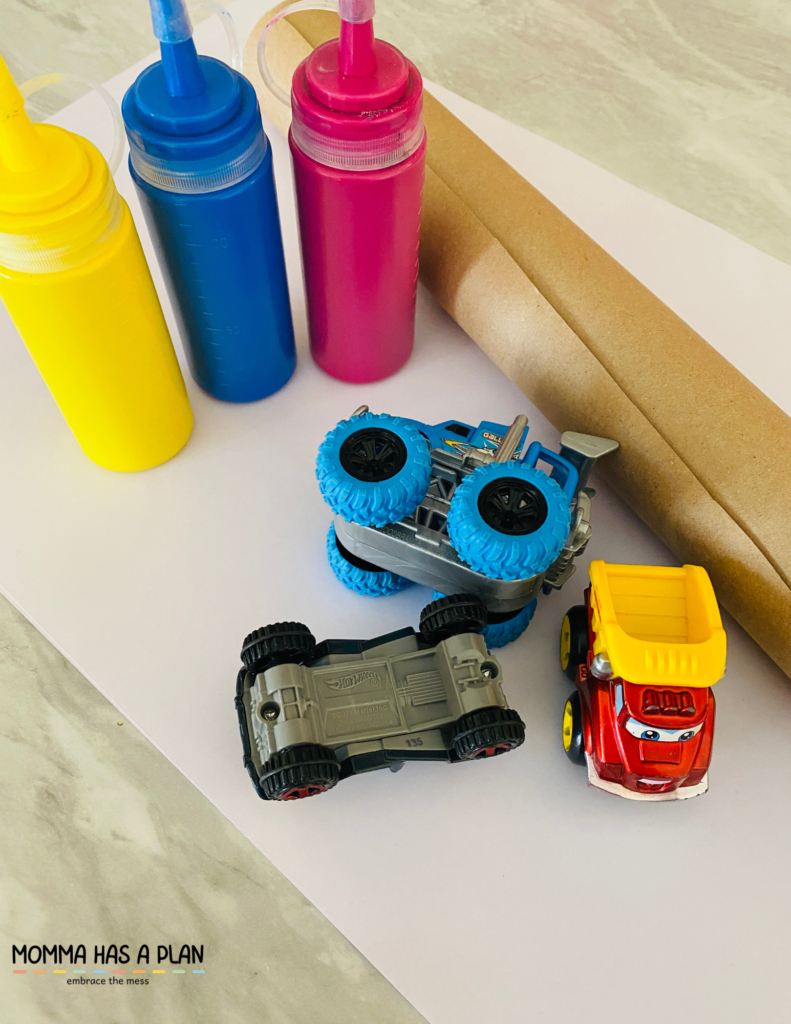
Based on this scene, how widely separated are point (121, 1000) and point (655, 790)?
424 millimetres

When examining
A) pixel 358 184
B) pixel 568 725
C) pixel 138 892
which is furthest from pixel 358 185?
pixel 138 892

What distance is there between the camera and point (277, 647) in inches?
24.0

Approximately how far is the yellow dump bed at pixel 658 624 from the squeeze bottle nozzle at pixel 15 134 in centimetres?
48

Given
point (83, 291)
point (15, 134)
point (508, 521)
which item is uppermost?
point (15, 134)

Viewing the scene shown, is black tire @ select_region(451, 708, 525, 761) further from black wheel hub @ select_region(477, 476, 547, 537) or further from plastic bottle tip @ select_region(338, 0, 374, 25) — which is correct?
plastic bottle tip @ select_region(338, 0, 374, 25)

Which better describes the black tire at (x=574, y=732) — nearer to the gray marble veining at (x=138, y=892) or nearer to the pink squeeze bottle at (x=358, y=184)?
the gray marble veining at (x=138, y=892)

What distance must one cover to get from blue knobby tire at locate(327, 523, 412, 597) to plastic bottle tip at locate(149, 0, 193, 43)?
38 centimetres

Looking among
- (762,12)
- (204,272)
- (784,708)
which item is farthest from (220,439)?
(762,12)

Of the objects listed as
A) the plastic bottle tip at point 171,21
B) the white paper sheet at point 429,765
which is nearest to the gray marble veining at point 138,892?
the white paper sheet at point 429,765

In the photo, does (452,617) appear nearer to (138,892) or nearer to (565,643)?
(565,643)

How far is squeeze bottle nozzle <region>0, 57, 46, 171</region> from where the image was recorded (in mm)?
508

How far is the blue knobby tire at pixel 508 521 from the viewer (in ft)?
1.91

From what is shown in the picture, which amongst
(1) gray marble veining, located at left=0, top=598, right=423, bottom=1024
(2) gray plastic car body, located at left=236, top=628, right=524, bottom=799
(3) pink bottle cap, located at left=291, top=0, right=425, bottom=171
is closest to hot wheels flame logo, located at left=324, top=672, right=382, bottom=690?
(2) gray plastic car body, located at left=236, top=628, right=524, bottom=799

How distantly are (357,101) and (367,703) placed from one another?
0.43 meters
